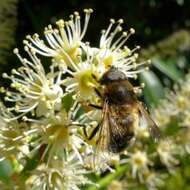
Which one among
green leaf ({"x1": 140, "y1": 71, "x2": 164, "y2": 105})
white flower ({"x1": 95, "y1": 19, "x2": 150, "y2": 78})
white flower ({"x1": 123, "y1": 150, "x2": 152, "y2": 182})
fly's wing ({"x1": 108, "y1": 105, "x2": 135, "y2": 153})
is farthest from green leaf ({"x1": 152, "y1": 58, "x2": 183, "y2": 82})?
fly's wing ({"x1": 108, "y1": 105, "x2": 135, "y2": 153})

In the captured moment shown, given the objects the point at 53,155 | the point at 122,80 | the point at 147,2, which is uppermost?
the point at 147,2

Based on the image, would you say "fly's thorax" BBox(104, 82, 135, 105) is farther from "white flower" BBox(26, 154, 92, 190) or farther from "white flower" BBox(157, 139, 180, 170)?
"white flower" BBox(157, 139, 180, 170)

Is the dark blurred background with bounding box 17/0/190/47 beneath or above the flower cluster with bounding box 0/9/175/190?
above

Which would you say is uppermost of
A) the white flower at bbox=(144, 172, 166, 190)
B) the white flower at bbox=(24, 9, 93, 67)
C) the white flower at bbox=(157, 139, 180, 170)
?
the white flower at bbox=(24, 9, 93, 67)

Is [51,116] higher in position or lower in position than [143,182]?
higher

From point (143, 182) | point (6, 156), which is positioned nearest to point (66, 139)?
point (6, 156)

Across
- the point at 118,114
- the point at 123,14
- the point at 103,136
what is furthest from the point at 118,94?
the point at 123,14

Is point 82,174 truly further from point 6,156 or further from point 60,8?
point 60,8
